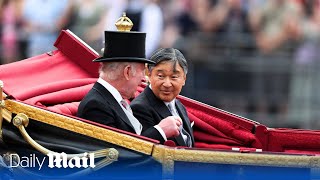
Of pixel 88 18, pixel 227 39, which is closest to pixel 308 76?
pixel 227 39

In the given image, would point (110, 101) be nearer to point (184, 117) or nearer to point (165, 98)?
point (165, 98)

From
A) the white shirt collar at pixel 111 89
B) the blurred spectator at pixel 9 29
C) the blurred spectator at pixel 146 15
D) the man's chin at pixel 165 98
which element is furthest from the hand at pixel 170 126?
the blurred spectator at pixel 9 29

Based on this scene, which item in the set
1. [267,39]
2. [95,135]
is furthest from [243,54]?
[95,135]

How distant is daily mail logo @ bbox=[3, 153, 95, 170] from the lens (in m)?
6.22

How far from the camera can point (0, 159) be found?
6312 millimetres

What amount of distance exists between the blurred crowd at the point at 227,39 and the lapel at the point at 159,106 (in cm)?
472

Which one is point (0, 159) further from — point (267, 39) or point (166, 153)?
point (267, 39)

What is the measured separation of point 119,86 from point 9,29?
5547 millimetres

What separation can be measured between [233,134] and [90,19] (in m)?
4.59

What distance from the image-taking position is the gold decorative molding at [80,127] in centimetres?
620

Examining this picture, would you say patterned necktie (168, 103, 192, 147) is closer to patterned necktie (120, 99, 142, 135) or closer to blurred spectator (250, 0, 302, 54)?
patterned necktie (120, 99, 142, 135)

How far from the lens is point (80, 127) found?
20.5 ft

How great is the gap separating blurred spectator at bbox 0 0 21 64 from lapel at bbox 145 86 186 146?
5.03 metres

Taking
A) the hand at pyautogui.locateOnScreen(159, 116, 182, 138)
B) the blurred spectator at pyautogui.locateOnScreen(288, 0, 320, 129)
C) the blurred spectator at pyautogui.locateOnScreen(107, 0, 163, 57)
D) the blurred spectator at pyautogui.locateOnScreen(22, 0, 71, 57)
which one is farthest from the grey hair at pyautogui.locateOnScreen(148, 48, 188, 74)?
the blurred spectator at pyautogui.locateOnScreen(288, 0, 320, 129)
